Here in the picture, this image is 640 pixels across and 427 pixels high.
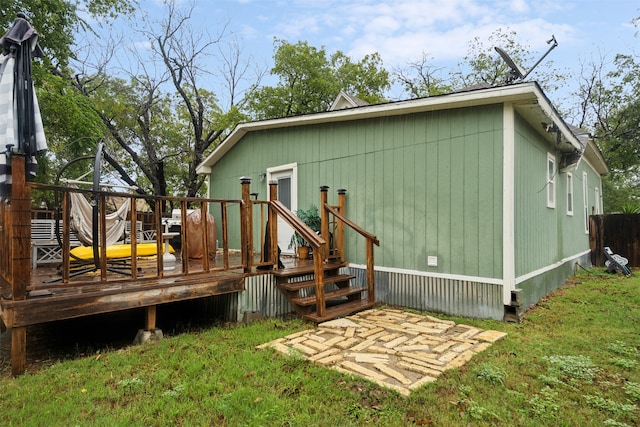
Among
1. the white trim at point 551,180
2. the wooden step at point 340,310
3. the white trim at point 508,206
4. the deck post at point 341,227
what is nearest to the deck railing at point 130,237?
the wooden step at point 340,310

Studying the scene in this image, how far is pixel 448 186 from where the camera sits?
16.7 feet

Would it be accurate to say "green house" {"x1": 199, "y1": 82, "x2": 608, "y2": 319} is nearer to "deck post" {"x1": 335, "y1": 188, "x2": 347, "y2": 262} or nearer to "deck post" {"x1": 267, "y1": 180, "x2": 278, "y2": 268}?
"deck post" {"x1": 335, "y1": 188, "x2": 347, "y2": 262}

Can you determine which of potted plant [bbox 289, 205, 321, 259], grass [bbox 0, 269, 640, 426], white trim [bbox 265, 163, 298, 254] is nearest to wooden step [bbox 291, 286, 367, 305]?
grass [bbox 0, 269, 640, 426]

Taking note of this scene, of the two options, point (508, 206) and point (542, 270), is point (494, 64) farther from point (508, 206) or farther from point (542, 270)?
point (508, 206)

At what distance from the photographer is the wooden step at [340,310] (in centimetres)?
444

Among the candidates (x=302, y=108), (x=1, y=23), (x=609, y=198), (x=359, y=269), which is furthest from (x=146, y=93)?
(x=609, y=198)

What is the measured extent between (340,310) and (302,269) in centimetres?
80

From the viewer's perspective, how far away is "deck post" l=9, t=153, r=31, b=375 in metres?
2.93

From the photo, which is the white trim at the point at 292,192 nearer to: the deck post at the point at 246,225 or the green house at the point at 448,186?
the green house at the point at 448,186

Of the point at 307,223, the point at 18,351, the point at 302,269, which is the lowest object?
the point at 18,351

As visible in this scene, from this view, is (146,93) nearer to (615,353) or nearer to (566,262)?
(566,262)

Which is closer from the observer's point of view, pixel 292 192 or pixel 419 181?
pixel 419 181

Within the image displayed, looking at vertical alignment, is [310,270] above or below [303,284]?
above

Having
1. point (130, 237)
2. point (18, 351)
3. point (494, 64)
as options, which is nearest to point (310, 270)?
point (130, 237)
